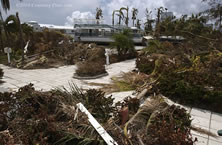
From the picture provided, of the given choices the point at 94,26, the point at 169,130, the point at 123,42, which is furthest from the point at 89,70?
the point at 94,26

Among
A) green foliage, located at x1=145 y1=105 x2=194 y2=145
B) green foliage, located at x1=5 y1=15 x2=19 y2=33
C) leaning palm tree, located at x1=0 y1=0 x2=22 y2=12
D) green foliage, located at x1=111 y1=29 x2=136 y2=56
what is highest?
leaning palm tree, located at x1=0 y1=0 x2=22 y2=12

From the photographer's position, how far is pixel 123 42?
11852mm

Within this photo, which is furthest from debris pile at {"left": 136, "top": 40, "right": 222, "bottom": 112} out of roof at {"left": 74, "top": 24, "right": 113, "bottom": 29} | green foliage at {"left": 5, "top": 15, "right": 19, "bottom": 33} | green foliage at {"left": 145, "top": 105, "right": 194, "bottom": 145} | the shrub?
roof at {"left": 74, "top": 24, "right": 113, "bottom": 29}

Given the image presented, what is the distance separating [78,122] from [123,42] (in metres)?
9.83

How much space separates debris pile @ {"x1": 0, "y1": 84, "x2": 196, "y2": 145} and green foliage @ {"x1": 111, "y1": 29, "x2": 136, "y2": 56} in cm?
862

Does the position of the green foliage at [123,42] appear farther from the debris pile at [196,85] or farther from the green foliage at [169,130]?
the green foliage at [169,130]

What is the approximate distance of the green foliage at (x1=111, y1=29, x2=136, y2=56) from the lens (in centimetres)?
1177

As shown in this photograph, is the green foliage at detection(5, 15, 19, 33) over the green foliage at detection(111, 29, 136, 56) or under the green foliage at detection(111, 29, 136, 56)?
over

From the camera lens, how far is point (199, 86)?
432 cm

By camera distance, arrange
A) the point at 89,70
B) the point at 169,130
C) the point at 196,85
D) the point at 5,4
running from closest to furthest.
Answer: the point at 169,130 < the point at 196,85 < the point at 89,70 < the point at 5,4

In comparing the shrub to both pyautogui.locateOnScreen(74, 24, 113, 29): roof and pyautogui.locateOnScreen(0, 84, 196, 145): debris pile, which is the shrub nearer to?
pyautogui.locateOnScreen(0, 84, 196, 145): debris pile

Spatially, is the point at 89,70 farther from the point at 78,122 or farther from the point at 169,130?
the point at 169,130

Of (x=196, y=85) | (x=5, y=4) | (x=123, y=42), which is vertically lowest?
(x=196, y=85)

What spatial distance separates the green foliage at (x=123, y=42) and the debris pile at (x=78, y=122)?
8.62m
